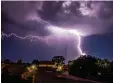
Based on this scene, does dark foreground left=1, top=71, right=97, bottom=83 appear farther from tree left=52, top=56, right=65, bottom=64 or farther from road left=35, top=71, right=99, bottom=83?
tree left=52, top=56, right=65, bottom=64

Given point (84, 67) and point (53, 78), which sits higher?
point (84, 67)

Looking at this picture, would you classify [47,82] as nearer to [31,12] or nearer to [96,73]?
[96,73]

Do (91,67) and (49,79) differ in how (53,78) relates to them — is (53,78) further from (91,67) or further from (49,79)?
(91,67)

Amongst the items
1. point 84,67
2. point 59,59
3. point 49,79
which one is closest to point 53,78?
point 49,79

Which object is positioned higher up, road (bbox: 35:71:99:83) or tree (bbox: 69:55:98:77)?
tree (bbox: 69:55:98:77)

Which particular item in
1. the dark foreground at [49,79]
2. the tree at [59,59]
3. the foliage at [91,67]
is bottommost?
the dark foreground at [49,79]

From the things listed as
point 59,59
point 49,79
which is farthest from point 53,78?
point 59,59

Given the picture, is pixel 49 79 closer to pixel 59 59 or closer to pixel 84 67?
pixel 59 59

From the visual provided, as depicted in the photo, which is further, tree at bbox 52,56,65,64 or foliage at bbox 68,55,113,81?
tree at bbox 52,56,65,64

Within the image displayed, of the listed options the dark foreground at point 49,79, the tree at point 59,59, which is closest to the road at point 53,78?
the dark foreground at point 49,79

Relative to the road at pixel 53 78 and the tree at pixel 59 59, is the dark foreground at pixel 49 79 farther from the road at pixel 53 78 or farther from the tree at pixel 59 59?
the tree at pixel 59 59

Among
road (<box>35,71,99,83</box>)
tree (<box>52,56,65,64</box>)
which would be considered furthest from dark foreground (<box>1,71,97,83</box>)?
tree (<box>52,56,65,64</box>)

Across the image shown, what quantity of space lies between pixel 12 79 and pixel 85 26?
1.04 meters

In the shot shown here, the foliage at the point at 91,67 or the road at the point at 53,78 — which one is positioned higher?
the foliage at the point at 91,67
